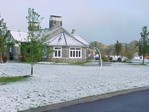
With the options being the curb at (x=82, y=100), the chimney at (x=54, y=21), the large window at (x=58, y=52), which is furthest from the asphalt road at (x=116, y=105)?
the chimney at (x=54, y=21)

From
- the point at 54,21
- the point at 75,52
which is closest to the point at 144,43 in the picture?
the point at 75,52

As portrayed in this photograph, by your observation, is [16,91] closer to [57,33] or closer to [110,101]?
[110,101]

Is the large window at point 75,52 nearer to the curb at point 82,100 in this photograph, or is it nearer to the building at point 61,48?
the building at point 61,48

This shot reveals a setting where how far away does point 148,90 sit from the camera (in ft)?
46.3

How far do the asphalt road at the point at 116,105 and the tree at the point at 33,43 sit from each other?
392 inches

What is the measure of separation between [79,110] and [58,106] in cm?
91

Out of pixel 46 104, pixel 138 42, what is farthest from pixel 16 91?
pixel 138 42

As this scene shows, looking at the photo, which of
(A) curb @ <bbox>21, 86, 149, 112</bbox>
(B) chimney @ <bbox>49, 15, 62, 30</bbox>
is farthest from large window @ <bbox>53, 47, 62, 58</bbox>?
(A) curb @ <bbox>21, 86, 149, 112</bbox>

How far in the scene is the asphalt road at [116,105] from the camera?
357 inches

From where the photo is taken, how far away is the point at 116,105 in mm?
9930

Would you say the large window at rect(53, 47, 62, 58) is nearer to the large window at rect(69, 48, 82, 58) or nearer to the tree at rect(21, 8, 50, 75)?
the large window at rect(69, 48, 82, 58)

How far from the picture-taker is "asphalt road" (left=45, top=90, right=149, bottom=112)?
9070mm

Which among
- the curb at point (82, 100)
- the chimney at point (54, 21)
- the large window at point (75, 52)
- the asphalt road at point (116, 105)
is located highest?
the chimney at point (54, 21)

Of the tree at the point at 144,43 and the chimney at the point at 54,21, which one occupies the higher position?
the chimney at the point at 54,21
